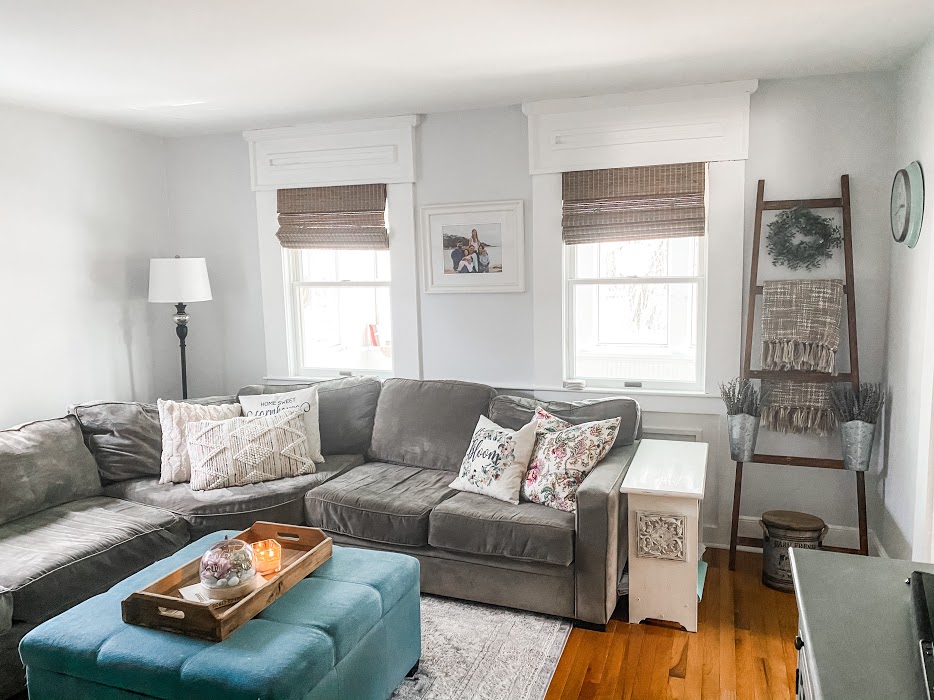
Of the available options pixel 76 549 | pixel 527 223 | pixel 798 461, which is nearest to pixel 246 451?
pixel 76 549

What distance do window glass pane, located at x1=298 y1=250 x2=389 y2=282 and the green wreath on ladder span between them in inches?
87.3

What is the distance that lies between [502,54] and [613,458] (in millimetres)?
1868

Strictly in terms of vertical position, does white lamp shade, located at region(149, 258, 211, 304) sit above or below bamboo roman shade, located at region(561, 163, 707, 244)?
below

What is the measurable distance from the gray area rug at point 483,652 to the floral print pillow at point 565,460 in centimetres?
51

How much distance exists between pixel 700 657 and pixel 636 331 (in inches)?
69.3

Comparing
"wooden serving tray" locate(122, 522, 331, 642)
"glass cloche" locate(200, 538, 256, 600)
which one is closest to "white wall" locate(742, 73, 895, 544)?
"wooden serving tray" locate(122, 522, 331, 642)

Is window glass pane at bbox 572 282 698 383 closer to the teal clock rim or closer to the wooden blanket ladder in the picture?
the wooden blanket ladder

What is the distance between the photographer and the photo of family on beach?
4078 millimetres

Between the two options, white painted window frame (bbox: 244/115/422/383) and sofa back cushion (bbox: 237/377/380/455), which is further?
white painted window frame (bbox: 244/115/422/383)

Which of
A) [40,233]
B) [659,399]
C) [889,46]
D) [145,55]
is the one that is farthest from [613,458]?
[40,233]

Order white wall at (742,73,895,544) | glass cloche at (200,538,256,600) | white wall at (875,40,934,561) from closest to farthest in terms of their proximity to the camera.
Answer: glass cloche at (200,538,256,600), white wall at (875,40,934,561), white wall at (742,73,895,544)

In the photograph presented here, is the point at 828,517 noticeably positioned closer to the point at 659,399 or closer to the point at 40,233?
the point at 659,399

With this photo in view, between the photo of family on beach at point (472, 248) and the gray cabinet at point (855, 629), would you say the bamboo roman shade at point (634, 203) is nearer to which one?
the photo of family on beach at point (472, 248)

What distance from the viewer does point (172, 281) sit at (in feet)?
13.9
